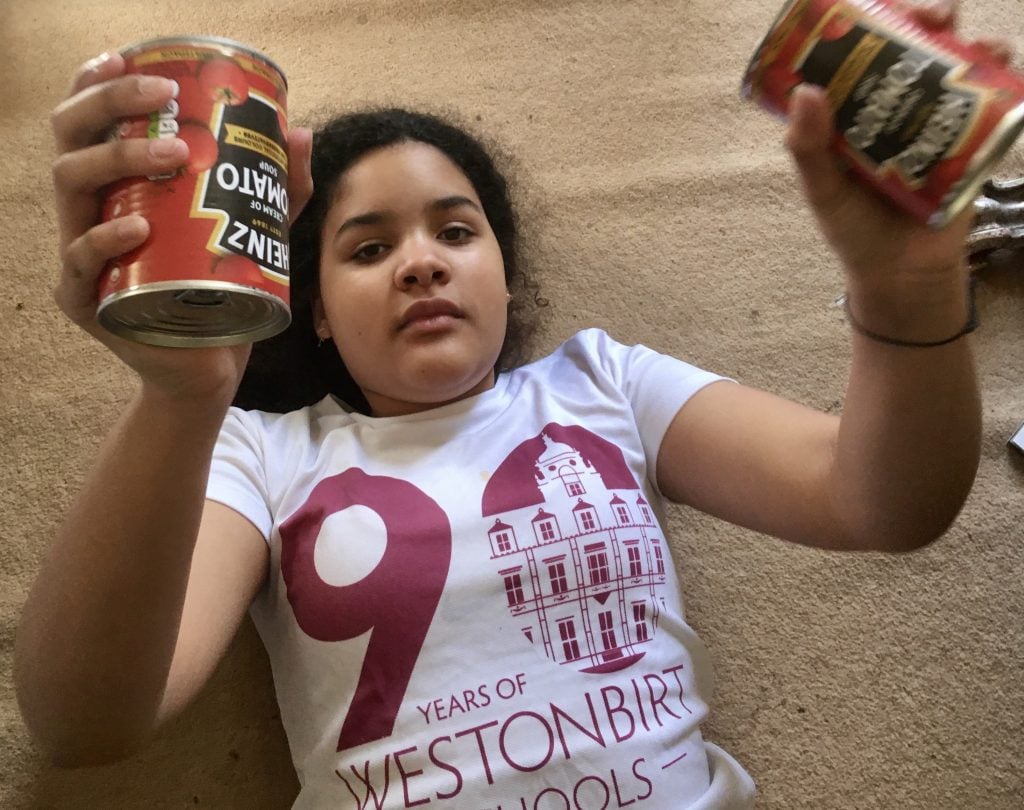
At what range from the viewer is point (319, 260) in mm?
931

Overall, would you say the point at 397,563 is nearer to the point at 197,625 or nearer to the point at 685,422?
the point at 197,625

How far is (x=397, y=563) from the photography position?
2.47ft

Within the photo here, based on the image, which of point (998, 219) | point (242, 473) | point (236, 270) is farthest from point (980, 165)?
point (998, 219)

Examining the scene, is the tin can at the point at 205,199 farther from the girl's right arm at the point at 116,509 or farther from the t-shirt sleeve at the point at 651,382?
the t-shirt sleeve at the point at 651,382

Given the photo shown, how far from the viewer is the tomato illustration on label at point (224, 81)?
1.53 feet

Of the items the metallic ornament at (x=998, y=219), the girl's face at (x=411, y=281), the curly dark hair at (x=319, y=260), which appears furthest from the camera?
the metallic ornament at (x=998, y=219)

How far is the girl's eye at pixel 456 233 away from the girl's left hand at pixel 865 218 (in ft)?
1.48

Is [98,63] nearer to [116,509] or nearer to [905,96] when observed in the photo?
[116,509]

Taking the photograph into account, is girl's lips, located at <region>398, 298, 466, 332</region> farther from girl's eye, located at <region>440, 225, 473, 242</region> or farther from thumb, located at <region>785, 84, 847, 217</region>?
thumb, located at <region>785, 84, 847, 217</region>

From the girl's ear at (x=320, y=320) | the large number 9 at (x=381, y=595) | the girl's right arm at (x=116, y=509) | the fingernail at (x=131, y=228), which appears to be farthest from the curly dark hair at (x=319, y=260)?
the fingernail at (x=131, y=228)

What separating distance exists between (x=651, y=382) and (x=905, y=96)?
446 millimetres

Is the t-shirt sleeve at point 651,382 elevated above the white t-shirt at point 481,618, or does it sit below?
above

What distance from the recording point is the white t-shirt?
28.1 inches

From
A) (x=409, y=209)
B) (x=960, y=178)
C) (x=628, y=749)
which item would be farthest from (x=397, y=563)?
(x=960, y=178)
